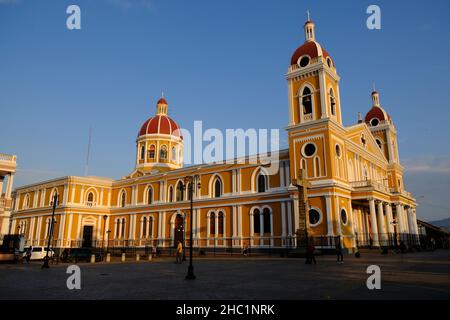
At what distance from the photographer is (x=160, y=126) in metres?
53.1

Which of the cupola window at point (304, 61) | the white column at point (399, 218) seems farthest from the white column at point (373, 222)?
the cupola window at point (304, 61)

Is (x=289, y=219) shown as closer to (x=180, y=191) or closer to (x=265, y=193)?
(x=265, y=193)

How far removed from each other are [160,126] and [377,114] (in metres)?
31.9

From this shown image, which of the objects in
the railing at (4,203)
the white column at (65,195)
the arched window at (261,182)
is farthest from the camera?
the white column at (65,195)

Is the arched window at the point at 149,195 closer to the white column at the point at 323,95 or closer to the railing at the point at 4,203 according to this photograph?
the railing at the point at 4,203

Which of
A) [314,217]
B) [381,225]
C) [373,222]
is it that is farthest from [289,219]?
[381,225]

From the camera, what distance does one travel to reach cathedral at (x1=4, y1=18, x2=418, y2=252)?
3019 centimetres

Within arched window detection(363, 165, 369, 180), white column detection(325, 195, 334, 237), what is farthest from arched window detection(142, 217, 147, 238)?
arched window detection(363, 165, 369, 180)

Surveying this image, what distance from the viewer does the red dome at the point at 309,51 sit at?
106ft

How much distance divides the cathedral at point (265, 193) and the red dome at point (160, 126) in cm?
18

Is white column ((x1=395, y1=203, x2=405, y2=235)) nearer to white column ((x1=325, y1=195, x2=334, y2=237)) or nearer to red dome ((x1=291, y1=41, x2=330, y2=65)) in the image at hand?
white column ((x1=325, y1=195, x2=334, y2=237))
